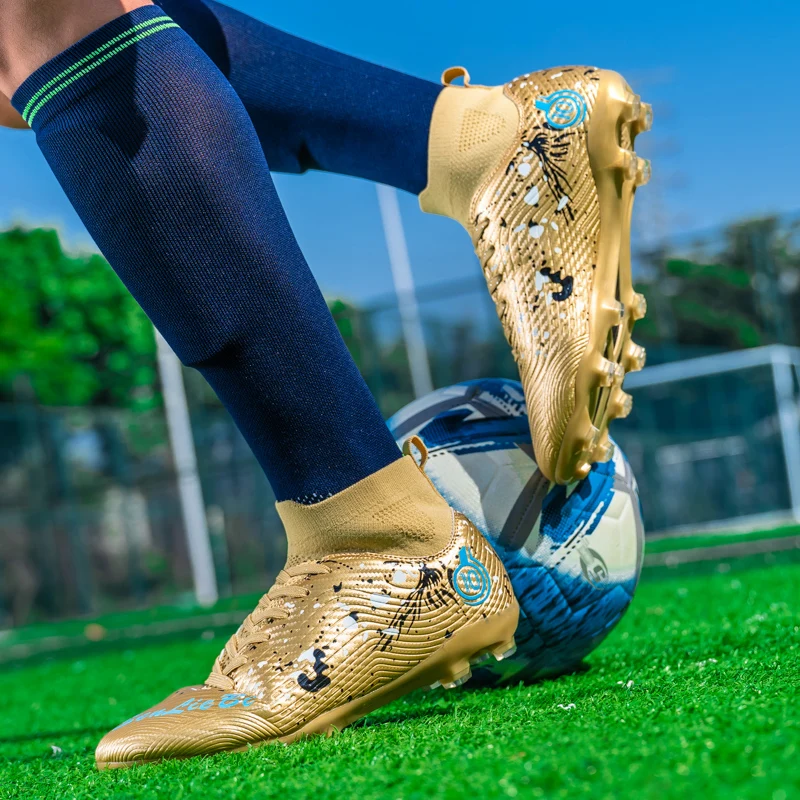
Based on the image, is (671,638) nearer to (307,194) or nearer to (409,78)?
(409,78)

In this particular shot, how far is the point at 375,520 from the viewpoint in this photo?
1231 mm

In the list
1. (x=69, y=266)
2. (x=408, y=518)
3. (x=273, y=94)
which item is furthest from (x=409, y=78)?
(x=69, y=266)

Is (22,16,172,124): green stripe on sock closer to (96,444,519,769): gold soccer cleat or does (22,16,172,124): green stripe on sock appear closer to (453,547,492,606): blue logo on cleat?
(96,444,519,769): gold soccer cleat

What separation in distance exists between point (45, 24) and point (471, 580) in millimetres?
790

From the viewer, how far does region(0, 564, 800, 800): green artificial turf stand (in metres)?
0.75

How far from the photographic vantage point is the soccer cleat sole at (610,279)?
140 centimetres

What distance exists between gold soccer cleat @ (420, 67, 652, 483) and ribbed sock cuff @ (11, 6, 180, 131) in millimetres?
530

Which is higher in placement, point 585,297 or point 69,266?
point 69,266

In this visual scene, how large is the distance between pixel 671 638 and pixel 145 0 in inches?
54.7

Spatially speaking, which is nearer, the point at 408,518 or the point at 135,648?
the point at 408,518

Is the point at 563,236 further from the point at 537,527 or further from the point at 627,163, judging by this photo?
the point at 537,527

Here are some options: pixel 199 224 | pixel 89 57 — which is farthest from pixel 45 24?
pixel 199 224

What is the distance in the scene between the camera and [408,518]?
1.25m

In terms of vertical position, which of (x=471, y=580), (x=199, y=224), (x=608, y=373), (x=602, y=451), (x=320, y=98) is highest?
(x=320, y=98)
